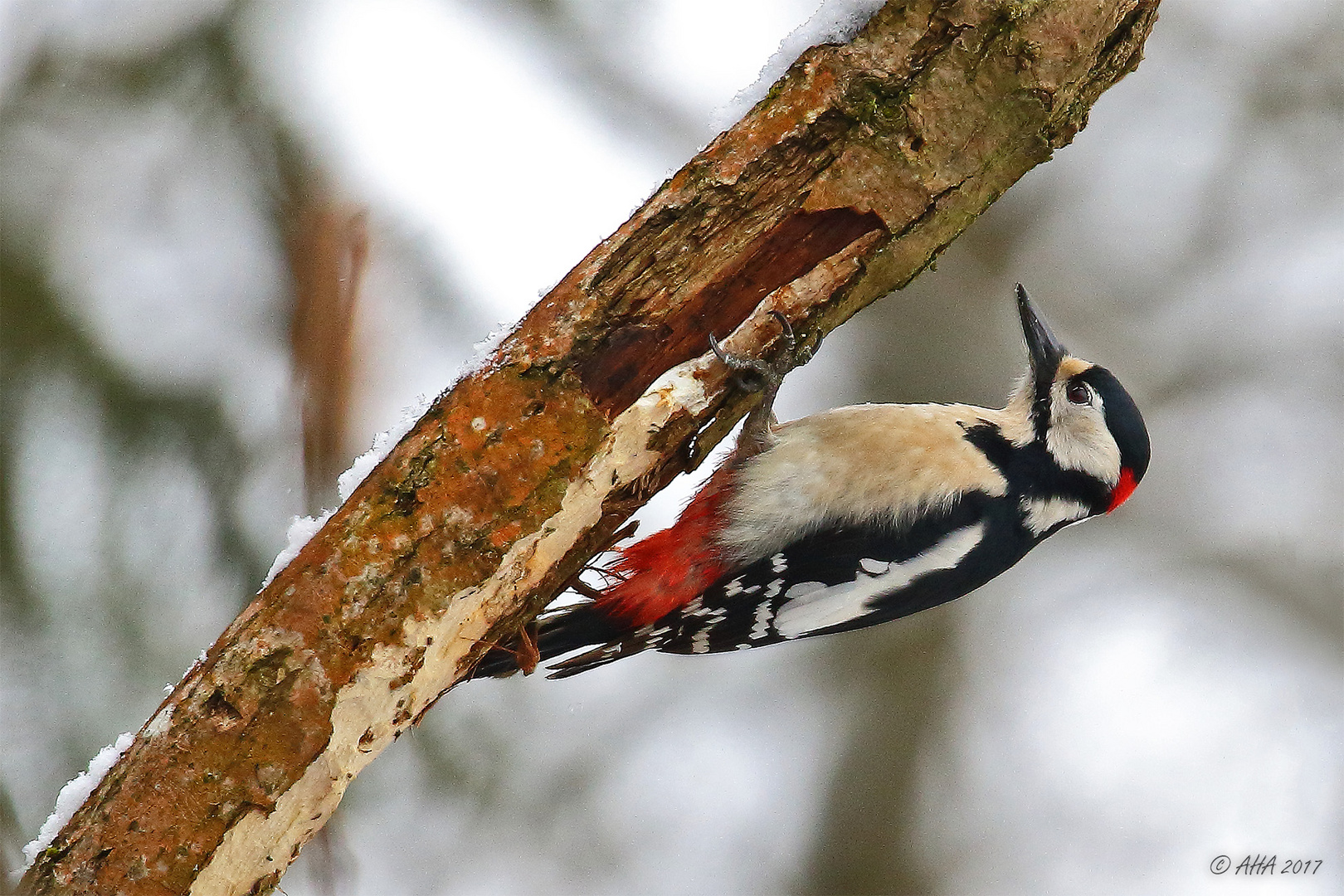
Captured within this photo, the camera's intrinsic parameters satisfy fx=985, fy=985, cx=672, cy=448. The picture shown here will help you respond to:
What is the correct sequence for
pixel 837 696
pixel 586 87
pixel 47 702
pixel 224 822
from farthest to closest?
pixel 837 696
pixel 586 87
pixel 47 702
pixel 224 822

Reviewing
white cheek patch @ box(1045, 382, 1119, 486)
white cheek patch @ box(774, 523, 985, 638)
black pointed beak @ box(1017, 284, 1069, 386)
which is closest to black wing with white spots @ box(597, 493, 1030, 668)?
white cheek patch @ box(774, 523, 985, 638)

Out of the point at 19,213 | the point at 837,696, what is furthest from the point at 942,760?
the point at 19,213

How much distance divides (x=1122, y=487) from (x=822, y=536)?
2.91ft

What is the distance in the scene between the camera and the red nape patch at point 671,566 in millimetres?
2576

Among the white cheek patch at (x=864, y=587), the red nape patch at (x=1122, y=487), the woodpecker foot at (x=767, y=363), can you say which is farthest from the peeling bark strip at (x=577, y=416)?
the red nape patch at (x=1122, y=487)

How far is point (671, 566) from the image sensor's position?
259 cm

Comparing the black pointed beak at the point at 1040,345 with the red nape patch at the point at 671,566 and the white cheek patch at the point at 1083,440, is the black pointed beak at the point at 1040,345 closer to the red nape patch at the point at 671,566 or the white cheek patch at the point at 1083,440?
the white cheek patch at the point at 1083,440

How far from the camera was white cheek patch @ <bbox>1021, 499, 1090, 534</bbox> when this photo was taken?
272 centimetres

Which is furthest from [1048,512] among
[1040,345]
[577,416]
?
[577,416]

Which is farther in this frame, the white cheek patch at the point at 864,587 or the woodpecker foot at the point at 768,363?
the white cheek patch at the point at 864,587

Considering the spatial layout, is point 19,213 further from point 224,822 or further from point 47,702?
point 224,822

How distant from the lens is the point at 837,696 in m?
4.03

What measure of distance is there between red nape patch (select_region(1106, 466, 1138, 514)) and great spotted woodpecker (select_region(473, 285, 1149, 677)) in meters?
0.02

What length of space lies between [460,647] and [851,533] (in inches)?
47.0
